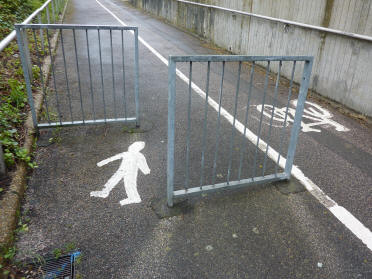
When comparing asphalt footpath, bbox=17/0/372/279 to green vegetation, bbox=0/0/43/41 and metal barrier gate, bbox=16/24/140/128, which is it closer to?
metal barrier gate, bbox=16/24/140/128

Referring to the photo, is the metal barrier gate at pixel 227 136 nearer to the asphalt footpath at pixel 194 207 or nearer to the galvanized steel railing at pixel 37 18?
the asphalt footpath at pixel 194 207

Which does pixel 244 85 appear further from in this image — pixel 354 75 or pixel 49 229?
pixel 49 229

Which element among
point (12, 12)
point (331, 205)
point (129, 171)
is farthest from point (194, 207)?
point (12, 12)

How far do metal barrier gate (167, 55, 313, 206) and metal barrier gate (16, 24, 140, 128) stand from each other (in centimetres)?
109

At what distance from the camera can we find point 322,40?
648cm

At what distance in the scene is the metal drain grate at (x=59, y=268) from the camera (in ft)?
7.92

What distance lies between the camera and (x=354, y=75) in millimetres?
5781

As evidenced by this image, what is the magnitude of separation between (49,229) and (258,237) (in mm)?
1978

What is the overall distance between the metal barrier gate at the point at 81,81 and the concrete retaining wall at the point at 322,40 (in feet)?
Result: 12.3

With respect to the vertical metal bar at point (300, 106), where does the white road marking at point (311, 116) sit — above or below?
below

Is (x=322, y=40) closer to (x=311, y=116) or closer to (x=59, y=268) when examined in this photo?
(x=311, y=116)

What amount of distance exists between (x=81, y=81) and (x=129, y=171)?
4.11 meters

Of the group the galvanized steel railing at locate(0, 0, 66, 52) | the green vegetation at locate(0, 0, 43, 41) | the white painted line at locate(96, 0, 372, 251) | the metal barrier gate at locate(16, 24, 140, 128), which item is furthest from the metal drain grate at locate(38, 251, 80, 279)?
the green vegetation at locate(0, 0, 43, 41)

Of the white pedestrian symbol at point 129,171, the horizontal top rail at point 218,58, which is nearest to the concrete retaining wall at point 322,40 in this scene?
the horizontal top rail at point 218,58
